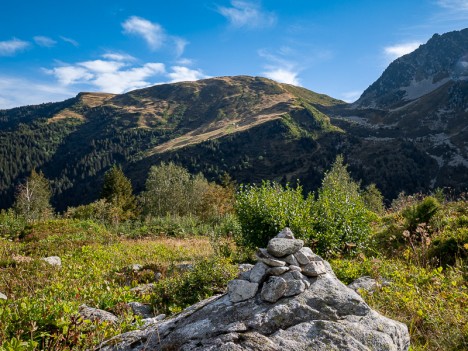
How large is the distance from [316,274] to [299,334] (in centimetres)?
107

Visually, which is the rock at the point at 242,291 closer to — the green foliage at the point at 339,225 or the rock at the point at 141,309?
the rock at the point at 141,309

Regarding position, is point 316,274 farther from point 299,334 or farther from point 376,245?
point 376,245

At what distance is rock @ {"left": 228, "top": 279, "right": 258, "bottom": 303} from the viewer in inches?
187

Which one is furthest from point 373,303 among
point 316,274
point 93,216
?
point 93,216

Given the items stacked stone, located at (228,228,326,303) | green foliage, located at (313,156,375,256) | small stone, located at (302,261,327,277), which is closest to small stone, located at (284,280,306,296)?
stacked stone, located at (228,228,326,303)

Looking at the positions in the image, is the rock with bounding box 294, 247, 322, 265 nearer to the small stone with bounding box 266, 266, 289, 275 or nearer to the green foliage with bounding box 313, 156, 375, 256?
the small stone with bounding box 266, 266, 289, 275

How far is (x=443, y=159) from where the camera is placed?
182m

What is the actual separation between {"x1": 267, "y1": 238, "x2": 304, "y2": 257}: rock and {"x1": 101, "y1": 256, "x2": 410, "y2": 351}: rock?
445mm

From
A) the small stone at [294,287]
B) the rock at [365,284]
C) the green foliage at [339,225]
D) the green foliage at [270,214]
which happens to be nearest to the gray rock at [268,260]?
the small stone at [294,287]

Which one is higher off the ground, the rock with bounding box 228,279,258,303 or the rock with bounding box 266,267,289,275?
the rock with bounding box 266,267,289,275

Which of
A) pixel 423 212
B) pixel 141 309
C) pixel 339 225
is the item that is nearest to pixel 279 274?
pixel 141 309

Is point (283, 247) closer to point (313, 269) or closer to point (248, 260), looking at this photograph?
point (313, 269)

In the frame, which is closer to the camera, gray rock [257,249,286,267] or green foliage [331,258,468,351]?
green foliage [331,258,468,351]

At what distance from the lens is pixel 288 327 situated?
4.22 meters
